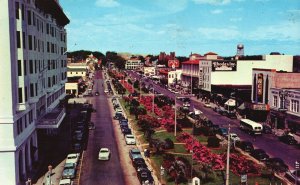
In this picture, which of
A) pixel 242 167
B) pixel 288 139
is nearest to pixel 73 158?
pixel 242 167

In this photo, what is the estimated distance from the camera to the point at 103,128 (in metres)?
77.8

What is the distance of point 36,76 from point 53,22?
82.3 feet

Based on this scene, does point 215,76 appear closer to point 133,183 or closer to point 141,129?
point 141,129

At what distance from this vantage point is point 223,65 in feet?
430

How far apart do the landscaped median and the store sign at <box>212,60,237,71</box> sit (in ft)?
184

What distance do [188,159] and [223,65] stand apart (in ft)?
272

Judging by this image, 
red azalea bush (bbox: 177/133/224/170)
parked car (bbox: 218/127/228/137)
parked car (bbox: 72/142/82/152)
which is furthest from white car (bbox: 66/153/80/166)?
parked car (bbox: 218/127/228/137)

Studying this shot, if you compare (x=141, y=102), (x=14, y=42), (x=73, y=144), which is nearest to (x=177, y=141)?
(x=73, y=144)

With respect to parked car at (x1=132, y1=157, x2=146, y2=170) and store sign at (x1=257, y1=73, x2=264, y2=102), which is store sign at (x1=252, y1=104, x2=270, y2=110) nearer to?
store sign at (x1=257, y1=73, x2=264, y2=102)

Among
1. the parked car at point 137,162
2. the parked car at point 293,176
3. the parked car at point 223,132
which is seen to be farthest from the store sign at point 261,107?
the parked car at point 137,162

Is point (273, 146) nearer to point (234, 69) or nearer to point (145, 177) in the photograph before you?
point (145, 177)

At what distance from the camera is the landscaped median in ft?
145

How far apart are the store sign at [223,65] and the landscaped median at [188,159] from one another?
56190 millimetres

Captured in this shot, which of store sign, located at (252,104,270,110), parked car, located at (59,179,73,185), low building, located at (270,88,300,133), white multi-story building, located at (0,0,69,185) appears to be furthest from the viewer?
store sign, located at (252,104,270,110)
